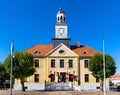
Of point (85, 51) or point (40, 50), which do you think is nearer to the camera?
point (85, 51)

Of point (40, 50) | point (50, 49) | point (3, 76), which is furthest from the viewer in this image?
point (3, 76)

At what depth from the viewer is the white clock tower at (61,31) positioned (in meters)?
70.9

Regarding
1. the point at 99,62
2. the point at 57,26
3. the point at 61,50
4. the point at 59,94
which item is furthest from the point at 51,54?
the point at 59,94

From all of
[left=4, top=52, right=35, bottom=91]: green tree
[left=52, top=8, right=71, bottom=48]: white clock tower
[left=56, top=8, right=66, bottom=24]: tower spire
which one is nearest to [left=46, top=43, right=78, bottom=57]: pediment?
[left=52, top=8, right=71, bottom=48]: white clock tower

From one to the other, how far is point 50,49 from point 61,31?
466 cm

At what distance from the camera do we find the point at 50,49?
72.2 metres

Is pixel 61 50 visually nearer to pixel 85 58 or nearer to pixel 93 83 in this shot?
pixel 85 58

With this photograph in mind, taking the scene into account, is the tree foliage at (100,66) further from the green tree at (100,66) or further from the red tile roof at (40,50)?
the red tile roof at (40,50)

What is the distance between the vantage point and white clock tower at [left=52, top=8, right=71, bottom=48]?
233 ft

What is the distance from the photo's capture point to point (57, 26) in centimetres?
7212

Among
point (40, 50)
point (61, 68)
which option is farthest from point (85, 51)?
point (40, 50)

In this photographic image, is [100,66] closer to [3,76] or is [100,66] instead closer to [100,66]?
[100,66]

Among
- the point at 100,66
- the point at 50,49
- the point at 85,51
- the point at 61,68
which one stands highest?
the point at 50,49

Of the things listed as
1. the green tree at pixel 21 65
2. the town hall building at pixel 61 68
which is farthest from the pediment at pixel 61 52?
the green tree at pixel 21 65
